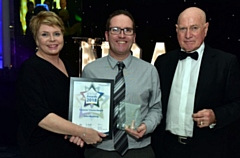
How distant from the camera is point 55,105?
2199 mm

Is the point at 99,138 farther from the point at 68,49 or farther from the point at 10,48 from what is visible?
the point at 10,48

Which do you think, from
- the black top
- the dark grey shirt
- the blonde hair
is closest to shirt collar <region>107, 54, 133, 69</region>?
the dark grey shirt

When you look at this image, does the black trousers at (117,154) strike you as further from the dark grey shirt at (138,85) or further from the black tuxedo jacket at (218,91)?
the black tuxedo jacket at (218,91)

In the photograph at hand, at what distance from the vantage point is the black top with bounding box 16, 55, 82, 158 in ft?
7.01

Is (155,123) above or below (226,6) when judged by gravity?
below

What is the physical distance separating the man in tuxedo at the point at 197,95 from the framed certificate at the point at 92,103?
0.59 m

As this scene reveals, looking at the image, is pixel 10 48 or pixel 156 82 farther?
pixel 10 48

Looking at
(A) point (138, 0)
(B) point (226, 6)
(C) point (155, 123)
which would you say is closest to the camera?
(C) point (155, 123)

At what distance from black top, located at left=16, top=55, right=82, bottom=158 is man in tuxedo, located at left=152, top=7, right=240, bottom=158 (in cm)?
78

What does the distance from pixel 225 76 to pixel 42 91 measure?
48.7 inches

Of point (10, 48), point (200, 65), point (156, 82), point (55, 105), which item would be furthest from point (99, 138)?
point (10, 48)

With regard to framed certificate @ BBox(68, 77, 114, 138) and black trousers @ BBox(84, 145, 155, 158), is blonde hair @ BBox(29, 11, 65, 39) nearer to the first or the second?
framed certificate @ BBox(68, 77, 114, 138)

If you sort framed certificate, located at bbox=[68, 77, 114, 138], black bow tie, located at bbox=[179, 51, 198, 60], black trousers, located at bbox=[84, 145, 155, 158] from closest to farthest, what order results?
framed certificate, located at bbox=[68, 77, 114, 138] → black trousers, located at bbox=[84, 145, 155, 158] → black bow tie, located at bbox=[179, 51, 198, 60]

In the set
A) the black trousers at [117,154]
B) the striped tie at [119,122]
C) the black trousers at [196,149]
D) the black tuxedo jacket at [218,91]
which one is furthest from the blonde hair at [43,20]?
the black trousers at [196,149]
